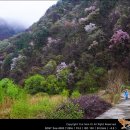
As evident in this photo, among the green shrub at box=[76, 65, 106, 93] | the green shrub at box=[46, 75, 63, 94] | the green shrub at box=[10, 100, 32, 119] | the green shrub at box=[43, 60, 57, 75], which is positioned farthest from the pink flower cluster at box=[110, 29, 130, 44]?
the green shrub at box=[10, 100, 32, 119]

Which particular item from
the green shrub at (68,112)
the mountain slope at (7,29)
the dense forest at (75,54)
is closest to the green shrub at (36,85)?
the dense forest at (75,54)

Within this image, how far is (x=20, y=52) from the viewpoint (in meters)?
29.5

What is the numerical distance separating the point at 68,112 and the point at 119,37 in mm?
14230

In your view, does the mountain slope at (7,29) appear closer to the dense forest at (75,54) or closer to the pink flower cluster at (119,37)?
the dense forest at (75,54)

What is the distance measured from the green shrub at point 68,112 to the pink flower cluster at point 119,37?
13.7 m

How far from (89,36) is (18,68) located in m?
4.84

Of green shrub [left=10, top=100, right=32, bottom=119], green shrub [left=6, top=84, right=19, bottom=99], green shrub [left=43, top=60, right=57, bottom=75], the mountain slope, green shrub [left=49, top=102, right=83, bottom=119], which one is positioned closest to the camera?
green shrub [left=49, top=102, right=83, bottom=119]

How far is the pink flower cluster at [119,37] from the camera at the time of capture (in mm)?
24522

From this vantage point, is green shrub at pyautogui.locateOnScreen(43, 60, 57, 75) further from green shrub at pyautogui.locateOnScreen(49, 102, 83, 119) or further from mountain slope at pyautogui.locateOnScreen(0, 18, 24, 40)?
mountain slope at pyautogui.locateOnScreen(0, 18, 24, 40)

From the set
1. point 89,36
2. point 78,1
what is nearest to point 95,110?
point 89,36

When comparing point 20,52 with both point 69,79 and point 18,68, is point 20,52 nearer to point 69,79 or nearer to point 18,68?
point 18,68

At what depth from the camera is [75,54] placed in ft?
84.9

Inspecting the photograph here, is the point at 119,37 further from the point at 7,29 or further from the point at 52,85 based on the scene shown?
the point at 7,29

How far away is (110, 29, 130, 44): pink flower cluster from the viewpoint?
24522mm
